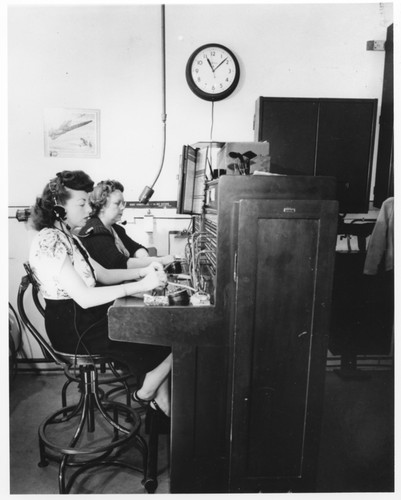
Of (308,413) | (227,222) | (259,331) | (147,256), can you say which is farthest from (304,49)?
(308,413)

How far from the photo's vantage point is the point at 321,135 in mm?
3338

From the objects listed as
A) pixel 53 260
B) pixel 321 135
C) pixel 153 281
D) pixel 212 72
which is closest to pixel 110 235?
pixel 53 260

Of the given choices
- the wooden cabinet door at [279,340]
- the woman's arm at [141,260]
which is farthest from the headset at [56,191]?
the wooden cabinet door at [279,340]

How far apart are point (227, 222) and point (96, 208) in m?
1.46

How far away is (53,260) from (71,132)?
1.71m

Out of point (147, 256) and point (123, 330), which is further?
point (147, 256)

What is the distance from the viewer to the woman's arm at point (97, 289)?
2025 millimetres

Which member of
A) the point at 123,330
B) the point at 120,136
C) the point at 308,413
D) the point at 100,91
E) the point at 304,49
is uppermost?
the point at 304,49

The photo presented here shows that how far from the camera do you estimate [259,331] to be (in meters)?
1.81

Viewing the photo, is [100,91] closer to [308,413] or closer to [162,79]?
[162,79]

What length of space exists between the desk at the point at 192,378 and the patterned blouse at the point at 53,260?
357mm

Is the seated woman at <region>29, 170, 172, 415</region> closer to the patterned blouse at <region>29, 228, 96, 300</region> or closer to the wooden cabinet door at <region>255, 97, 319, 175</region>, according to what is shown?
the patterned blouse at <region>29, 228, 96, 300</region>

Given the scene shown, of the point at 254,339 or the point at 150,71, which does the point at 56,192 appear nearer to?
the point at 254,339
